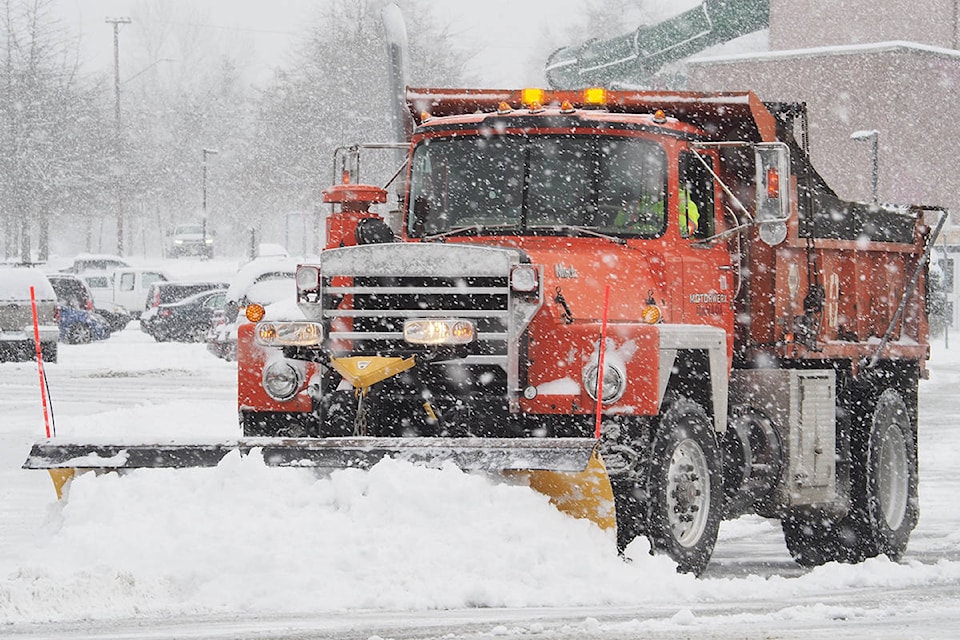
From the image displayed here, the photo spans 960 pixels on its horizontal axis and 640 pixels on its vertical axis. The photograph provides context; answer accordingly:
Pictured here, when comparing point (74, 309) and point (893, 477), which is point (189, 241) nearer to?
point (74, 309)

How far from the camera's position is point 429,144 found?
34.6ft

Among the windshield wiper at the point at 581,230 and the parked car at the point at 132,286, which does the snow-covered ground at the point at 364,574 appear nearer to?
the windshield wiper at the point at 581,230

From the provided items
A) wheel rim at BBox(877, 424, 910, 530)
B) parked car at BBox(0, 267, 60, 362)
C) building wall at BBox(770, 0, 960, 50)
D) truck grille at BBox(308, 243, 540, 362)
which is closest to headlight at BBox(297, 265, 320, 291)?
truck grille at BBox(308, 243, 540, 362)

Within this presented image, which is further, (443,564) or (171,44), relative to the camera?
(171,44)

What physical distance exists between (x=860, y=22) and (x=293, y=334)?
46949 millimetres

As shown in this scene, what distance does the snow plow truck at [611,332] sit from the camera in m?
8.77

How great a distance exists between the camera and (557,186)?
995 centimetres

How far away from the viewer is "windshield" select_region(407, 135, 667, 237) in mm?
9914

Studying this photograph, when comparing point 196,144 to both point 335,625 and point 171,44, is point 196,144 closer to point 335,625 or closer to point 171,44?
point 171,44

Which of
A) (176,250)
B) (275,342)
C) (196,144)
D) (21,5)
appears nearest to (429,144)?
(275,342)

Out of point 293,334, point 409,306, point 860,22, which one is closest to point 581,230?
point 409,306

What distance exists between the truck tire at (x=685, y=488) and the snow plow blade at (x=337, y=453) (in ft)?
3.00

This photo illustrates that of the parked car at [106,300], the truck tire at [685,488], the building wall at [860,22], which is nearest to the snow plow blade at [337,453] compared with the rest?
the truck tire at [685,488]

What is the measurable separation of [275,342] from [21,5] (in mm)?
62310
